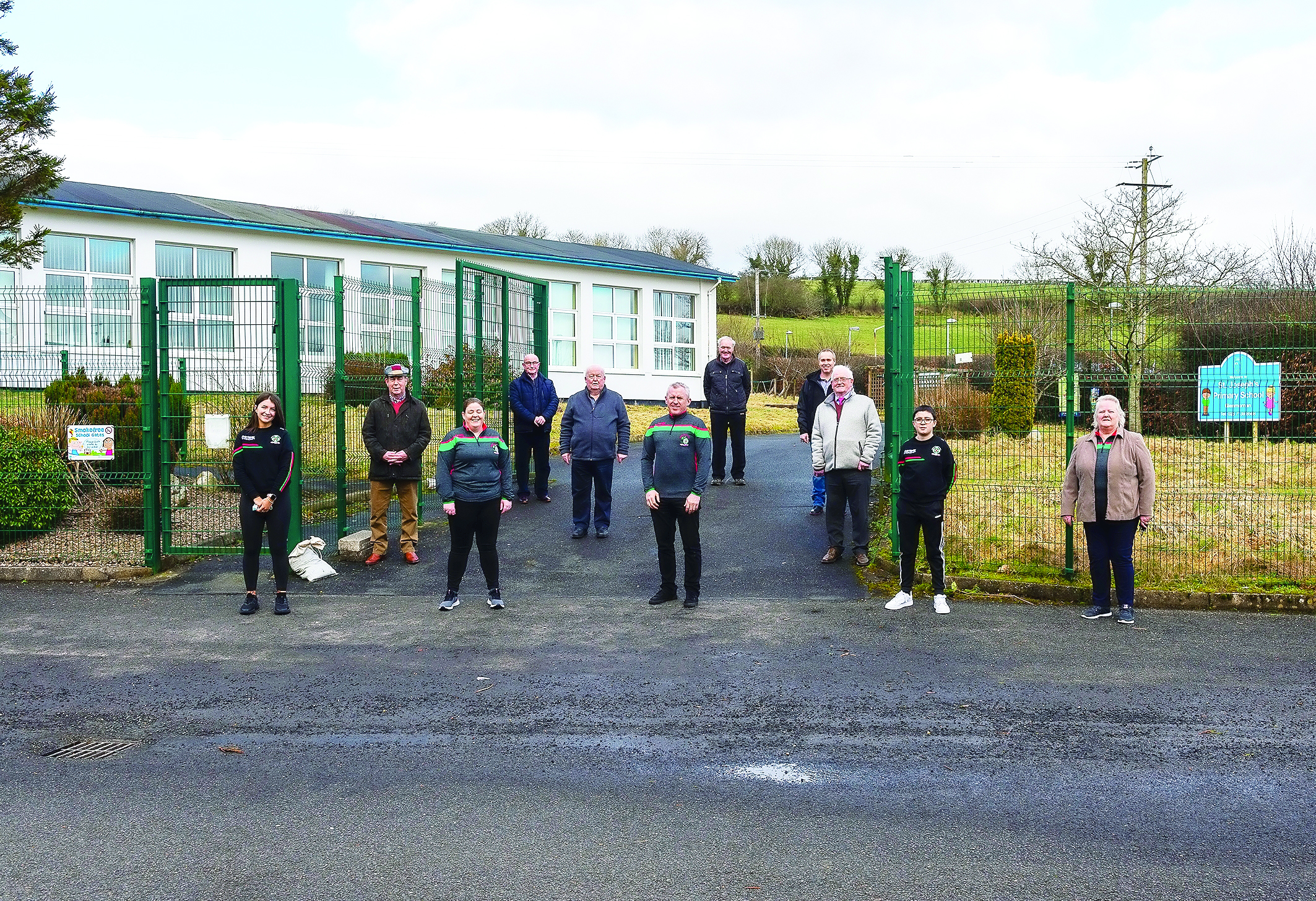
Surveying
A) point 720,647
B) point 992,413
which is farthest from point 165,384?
point 992,413

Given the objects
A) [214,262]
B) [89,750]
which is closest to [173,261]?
[214,262]

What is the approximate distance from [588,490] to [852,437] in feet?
9.72

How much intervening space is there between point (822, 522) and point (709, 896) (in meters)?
8.47

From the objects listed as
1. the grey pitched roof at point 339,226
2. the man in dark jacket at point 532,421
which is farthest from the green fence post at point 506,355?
the grey pitched roof at point 339,226

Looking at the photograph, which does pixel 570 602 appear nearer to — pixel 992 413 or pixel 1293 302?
pixel 992 413

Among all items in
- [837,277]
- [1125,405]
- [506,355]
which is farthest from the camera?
[837,277]

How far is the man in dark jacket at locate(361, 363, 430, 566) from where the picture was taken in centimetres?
1080

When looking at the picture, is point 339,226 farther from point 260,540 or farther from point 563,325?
point 260,540

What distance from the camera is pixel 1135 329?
10281 millimetres

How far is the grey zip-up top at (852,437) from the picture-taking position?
33.4 feet

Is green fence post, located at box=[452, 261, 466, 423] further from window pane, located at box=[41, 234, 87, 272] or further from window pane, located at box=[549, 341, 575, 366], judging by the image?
window pane, located at box=[549, 341, 575, 366]

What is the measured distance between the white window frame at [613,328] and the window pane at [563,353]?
0.67 m

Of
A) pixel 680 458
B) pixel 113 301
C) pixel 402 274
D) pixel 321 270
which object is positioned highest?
pixel 402 274

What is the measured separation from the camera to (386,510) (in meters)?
11.0
